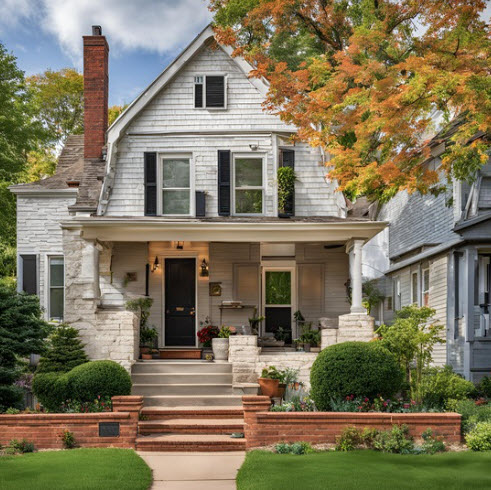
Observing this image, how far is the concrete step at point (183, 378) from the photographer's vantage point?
50.8 ft

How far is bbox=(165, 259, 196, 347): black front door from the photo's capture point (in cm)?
1864

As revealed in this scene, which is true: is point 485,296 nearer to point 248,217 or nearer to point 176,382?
point 248,217

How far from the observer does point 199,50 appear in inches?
715

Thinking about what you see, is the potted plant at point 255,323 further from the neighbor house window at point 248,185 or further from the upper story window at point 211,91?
the upper story window at point 211,91

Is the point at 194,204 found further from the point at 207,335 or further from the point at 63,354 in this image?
the point at 63,354

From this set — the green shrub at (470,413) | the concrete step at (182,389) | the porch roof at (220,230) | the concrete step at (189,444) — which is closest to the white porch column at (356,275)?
the porch roof at (220,230)

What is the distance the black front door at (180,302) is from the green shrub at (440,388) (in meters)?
6.75

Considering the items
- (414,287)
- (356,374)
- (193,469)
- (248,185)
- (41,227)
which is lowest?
(193,469)

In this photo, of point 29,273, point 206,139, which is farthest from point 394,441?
point 29,273

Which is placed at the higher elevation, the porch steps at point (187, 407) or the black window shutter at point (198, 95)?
the black window shutter at point (198, 95)

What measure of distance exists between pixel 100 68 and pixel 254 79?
434cm

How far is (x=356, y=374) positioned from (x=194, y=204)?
23.5 feet

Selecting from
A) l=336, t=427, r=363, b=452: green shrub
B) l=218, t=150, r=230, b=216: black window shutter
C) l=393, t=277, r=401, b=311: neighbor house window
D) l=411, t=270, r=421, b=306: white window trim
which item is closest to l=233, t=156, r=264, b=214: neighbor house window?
l=218, t=150, r=230, b=216: black window shutter

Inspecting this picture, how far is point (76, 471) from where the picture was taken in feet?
32.5
